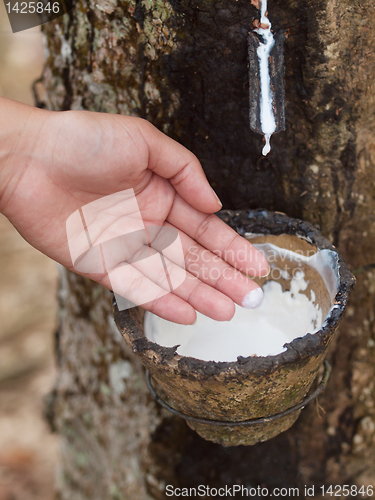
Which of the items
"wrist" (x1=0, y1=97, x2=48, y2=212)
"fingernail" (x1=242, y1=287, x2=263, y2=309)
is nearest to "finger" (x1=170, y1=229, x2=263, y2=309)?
"fingernail" (x1=242, y1=287, x2=263, y2=309)

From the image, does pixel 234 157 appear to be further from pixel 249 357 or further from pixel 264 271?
pixel 249 357

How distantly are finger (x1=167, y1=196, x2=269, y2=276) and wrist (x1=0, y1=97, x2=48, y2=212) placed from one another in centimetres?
56

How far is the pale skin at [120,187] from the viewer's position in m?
1.42

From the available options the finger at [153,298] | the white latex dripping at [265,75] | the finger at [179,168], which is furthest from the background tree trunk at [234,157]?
the finger at [153,298]

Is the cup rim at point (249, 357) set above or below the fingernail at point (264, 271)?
above

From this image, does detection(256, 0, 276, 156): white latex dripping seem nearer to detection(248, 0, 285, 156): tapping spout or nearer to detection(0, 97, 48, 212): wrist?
detection(248, 0, 285, 156): tapping spout

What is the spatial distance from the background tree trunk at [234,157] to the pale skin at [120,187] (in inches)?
10.7

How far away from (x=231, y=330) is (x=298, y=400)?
0.40 metres

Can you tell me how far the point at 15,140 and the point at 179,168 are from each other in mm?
575

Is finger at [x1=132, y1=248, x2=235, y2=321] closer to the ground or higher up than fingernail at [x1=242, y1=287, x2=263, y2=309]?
higher up

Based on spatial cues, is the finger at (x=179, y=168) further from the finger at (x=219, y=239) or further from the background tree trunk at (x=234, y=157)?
the background tree trunk at (x=234, y=157)

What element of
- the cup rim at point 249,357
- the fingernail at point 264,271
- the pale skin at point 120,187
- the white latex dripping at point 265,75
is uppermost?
the white latex dripping at point 265,75

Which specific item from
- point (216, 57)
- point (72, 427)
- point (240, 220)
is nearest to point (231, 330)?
point (240, 220)

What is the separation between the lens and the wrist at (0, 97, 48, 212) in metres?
1.43
